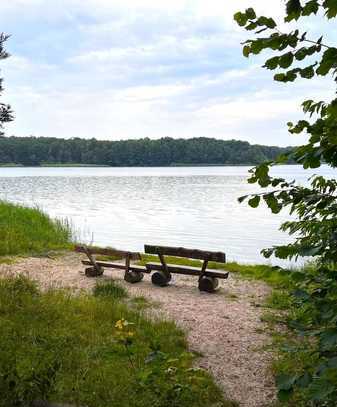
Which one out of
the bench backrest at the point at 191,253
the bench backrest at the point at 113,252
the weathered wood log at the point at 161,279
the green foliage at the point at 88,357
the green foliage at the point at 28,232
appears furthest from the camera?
the green foliage at the point at 28,232

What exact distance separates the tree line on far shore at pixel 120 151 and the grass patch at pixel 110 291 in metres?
101

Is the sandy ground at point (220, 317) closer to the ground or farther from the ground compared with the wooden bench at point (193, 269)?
closer to the ground

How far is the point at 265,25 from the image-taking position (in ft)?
6.57

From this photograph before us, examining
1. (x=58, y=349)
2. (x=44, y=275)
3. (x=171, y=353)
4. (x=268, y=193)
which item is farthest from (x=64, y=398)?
(x=44, y=275)

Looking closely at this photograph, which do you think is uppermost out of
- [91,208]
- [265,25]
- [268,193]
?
[265,25]

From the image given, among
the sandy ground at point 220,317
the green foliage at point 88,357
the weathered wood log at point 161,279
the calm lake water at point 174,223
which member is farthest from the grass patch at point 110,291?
the calm lake water at point 174,223

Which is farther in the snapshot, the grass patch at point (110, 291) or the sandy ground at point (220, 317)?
the grass patch at point (110, 291)

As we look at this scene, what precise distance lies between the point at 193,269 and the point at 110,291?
2133 millimetres

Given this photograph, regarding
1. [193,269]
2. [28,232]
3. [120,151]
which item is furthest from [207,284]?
[120,151]

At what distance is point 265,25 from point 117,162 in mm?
124222

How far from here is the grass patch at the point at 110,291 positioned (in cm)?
901

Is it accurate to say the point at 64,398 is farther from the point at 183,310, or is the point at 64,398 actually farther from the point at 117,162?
the point at 117,162

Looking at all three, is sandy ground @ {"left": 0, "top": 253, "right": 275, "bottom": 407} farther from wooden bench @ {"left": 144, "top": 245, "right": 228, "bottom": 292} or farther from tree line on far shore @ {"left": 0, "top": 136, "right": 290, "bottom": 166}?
tree line on far shore @ {"left": 0, "top": 136, "right": 290, "bottom": 166}

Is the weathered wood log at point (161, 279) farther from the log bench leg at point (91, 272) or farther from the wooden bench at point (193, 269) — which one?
the log bench leg at point (91, 272)
